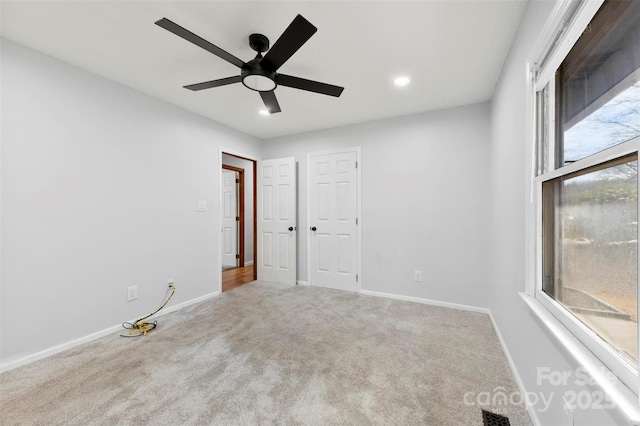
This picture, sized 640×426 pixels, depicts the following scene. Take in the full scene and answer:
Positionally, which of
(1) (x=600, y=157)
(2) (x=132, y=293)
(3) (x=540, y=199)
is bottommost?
(2) (x=132, y=293)

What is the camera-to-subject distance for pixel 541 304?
4.40 ft

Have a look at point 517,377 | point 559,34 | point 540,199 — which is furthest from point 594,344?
point 559,34

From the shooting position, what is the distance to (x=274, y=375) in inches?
70.6

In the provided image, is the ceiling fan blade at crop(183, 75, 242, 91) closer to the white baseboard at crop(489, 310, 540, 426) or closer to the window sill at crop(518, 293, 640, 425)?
the window sill at crop(518, 293, 640, 425)

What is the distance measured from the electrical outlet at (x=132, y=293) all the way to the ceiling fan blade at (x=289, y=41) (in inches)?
100

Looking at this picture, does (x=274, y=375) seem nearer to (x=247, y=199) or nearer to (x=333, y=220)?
(x=333, y=220)

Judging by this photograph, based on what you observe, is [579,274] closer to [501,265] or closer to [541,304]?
[541,304]

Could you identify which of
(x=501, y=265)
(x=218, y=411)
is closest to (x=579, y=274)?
(x=501, y=265)

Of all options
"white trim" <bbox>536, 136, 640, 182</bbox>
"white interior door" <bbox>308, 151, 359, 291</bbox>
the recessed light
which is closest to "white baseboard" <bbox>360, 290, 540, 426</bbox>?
"white interior door" <bbox>308, 151, 359, 291</bbox>

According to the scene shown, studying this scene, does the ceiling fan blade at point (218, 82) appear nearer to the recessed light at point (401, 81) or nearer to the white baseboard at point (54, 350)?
the recessed light at point (401, 81)

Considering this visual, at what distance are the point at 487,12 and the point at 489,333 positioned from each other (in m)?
2.63

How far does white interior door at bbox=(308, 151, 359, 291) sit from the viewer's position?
369 cm

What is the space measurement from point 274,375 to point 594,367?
170cm

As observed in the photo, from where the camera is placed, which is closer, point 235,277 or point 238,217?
point 235,277
